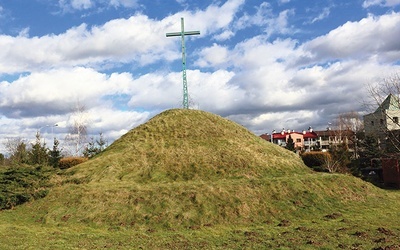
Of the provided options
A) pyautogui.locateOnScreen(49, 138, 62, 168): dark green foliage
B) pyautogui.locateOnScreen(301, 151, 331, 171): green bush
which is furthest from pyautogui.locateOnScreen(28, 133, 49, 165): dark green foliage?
pyautogui.locateOnScreen(301, 151, 331, 171): green bush

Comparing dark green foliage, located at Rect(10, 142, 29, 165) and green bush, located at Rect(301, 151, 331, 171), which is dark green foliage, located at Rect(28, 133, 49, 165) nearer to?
dark green foliage, located at Rect(10, 142, 29, 165)

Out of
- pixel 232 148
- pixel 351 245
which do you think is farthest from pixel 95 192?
pixel 351 245

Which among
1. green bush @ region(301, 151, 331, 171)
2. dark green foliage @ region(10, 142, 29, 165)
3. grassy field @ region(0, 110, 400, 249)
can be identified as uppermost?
dark green foliage @ region(10, 142, 29, 165)

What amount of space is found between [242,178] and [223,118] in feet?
36.8

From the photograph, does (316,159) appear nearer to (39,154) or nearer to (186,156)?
(186,156)

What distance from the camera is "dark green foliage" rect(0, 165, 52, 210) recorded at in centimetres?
1834

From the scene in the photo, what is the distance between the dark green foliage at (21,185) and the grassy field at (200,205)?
61cm

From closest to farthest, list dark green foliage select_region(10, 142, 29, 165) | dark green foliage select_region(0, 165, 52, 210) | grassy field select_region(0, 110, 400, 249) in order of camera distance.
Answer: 1. grassy field select_region(0, 110, 400, 249)
2. dark green foliage select_region(0, 165, 52, 210)
3. dark green foliage select_region(10, 142, 29, 165)

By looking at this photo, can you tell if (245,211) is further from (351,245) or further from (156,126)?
(156,126)

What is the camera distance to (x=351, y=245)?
1111cm

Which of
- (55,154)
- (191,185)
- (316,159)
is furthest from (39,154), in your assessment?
(316,159)

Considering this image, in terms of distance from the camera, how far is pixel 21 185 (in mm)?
19516

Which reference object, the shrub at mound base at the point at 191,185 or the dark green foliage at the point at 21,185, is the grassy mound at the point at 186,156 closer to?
the shrub at mound base at the point at 191,185

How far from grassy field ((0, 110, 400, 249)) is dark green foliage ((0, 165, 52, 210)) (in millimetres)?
608
